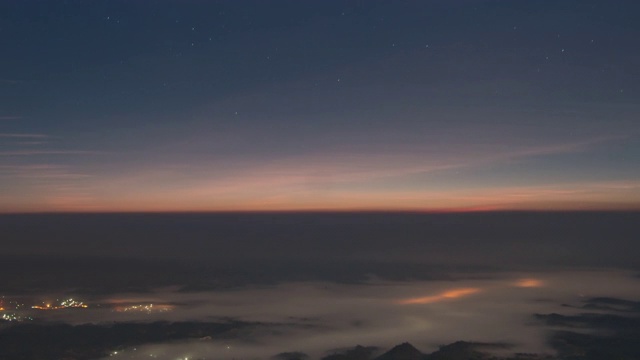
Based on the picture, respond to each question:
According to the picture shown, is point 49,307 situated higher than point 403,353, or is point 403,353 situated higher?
point 403,353

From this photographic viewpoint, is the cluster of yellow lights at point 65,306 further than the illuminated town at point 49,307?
Yes

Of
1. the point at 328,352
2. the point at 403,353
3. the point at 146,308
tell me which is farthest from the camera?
the point at 146,308

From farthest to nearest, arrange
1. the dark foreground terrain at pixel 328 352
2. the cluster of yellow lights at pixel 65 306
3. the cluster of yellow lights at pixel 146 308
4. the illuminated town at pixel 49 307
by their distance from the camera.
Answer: the cluster of yellow lights at pixel 65 306 < the cluster of yellow lights at pixel 146 308 < the illuminated town at pixel 49 307 < the dark foreground terrain at pixel 328 352

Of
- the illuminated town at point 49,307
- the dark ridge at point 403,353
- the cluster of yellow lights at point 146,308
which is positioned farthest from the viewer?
the cluster of yellow lights at point 146,308

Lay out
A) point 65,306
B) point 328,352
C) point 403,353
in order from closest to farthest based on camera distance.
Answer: point 403,353 < point 328,352 < point 65,306

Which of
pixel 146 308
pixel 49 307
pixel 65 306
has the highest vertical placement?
pixel 49 307

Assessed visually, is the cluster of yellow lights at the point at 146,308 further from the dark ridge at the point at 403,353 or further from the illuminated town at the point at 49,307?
the dark ridge at the point at 403,353

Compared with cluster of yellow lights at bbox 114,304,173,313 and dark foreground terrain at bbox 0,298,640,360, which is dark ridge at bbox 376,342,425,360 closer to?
dark foreground terrain at bbox 0,298,640,360

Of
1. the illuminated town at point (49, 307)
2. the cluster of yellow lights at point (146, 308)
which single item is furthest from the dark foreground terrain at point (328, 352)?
the cluster of yellow lights at point (146, 308)

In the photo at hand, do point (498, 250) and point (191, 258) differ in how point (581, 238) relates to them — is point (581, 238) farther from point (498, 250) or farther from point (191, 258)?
point (191, 258)

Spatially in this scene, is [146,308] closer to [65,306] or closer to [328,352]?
[65,306]

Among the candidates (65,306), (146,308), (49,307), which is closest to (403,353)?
(146,308)

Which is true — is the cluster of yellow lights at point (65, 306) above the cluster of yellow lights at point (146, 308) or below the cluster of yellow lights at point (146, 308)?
above
